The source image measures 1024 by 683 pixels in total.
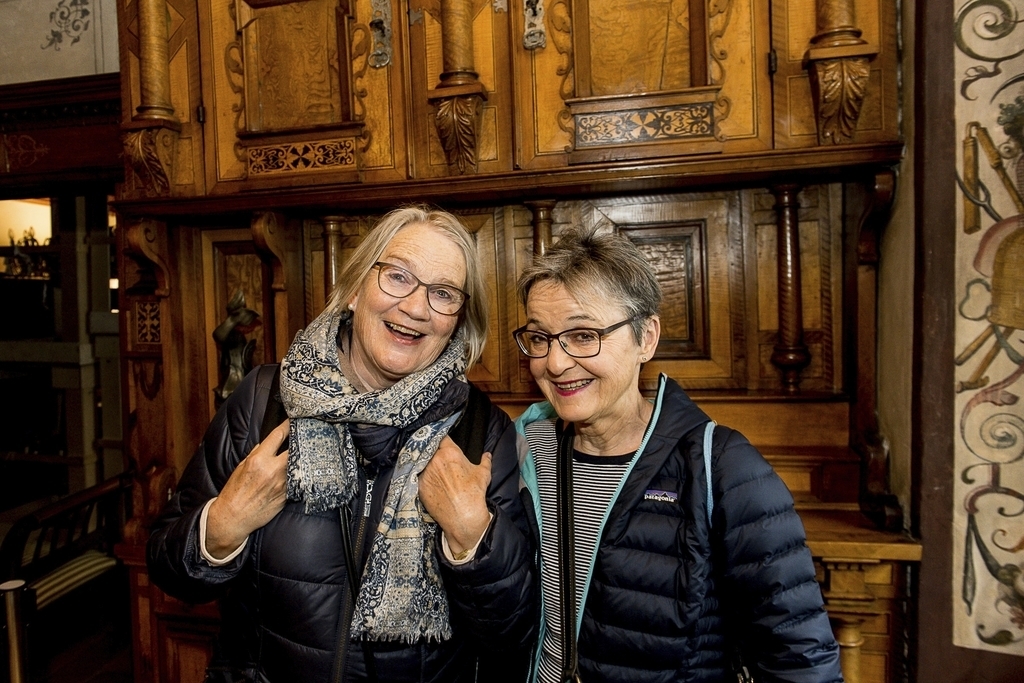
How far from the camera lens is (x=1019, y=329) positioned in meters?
1.43

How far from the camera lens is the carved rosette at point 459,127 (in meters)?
1.89

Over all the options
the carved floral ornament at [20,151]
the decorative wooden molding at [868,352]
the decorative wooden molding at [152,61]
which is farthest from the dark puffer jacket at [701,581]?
the carved floral ornament at [20,151]

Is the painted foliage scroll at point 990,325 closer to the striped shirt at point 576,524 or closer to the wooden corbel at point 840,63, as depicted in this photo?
the wooden corbel at point 840,63

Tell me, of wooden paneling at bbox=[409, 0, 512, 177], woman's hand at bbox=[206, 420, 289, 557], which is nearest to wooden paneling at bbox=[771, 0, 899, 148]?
wooden paneling at bbox=[409, 0, 512, 177]

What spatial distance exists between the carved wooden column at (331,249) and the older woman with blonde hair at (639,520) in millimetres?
1132

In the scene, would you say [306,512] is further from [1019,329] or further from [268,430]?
[1019,329]

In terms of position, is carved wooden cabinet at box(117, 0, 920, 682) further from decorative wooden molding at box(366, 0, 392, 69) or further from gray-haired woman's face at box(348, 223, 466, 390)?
gray-haired woman's face at box(348, 223, 466, 390)

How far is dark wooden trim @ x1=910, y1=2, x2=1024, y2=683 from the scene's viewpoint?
4.91 ft

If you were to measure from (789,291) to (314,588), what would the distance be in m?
1.56

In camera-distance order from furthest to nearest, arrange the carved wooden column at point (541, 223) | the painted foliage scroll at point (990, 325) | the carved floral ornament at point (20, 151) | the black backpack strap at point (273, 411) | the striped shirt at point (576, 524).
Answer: the carved floral ornament at point (20, 151), the carved wooden column at point (541, 223), the painted foliage scroll at point (990, 325), the black backpack strap at point (273, 411), the striped shirt at point (576, 524)

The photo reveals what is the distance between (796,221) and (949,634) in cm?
117

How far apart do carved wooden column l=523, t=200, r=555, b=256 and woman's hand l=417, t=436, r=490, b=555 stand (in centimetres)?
103

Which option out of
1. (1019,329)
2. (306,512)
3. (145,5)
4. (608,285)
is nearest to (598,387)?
(608,285)

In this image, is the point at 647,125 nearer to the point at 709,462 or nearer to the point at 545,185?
the point at 545,185
